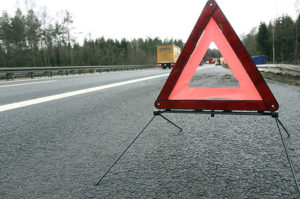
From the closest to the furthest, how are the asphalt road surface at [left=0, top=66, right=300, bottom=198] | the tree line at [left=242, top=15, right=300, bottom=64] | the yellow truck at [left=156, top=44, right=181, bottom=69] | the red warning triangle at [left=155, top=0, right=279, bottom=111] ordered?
the asphalt road surface at [left=0, top=66, right=300, bottom=198]
the red warning triangle at [left=155, top=0, right=279, bottom=111]
the yellow truck at [left=156, top=44, right=181, bottom=69]
the tree line at [left=242, top=15, right=300, bottom=64]

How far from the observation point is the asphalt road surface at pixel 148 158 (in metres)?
1.65

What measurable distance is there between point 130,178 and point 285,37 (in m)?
83.9

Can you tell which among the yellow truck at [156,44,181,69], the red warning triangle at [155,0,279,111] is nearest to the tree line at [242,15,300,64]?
the yellow truck at [156,44,181,69]

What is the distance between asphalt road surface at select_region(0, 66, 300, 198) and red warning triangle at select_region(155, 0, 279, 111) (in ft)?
1.64

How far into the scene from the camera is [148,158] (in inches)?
86.8

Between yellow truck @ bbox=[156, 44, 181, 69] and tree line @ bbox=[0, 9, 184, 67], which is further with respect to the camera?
tree line @ bbox=[0, 9, 184, 67]

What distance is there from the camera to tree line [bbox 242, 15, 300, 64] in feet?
227

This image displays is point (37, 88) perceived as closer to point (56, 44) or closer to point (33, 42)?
point (33, 42)

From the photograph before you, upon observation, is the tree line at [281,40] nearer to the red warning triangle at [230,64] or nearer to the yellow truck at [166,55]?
the yellow truck at [166,55]

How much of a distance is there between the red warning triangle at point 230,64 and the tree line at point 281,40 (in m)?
67.1

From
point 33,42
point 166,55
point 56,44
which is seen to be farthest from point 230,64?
point 56,44

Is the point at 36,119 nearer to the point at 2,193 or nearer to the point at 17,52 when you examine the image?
the point at 2,193

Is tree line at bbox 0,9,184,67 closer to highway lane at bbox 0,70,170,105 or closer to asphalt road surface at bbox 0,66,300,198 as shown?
highway lane at bbox 0,70,170,105

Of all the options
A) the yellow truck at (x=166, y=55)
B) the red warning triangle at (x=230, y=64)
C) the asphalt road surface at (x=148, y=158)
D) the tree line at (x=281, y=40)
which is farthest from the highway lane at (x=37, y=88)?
the tree line at (x=281, y=40)
